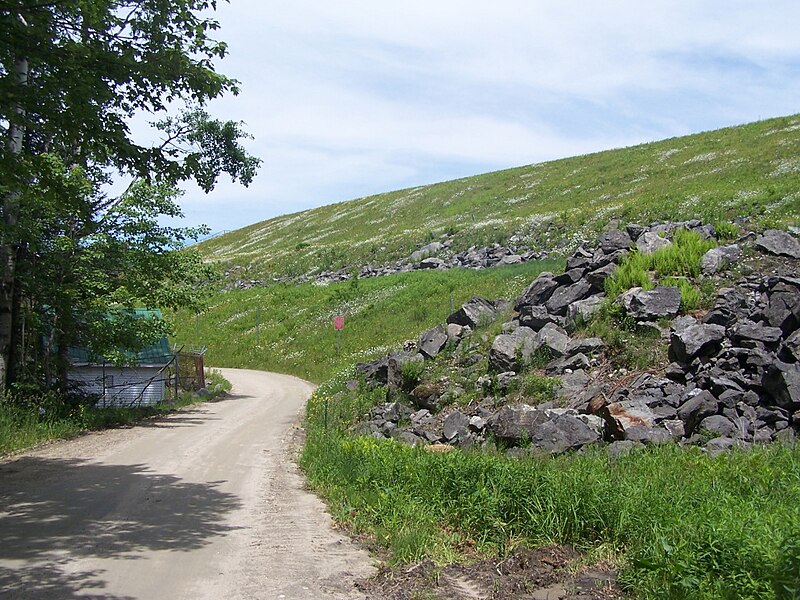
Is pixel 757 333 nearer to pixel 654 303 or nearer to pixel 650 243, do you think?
pixel 654 303

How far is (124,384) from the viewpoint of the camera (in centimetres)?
2384

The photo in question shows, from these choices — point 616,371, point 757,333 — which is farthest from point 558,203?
point 757,333

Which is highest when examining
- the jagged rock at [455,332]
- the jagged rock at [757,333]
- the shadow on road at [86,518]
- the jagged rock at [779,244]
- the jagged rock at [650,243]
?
the jagged rock at [650,243]

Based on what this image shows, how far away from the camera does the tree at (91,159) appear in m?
8.48

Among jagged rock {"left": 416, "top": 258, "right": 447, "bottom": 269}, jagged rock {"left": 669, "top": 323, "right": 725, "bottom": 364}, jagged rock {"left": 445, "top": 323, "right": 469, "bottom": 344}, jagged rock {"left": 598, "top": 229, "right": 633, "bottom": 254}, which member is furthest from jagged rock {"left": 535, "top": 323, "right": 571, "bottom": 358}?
jagged rock {"left": 416, "top": 258, "right": 447, "bottom": 269}

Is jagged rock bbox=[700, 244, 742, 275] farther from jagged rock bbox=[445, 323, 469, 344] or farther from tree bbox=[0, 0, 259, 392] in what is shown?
tree bbox=[0, 0, 259, 392]

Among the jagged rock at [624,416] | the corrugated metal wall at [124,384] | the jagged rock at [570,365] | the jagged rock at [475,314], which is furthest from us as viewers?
the corrugated metal wall at [124,384]

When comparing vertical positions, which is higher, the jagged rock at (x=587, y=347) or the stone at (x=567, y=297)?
the stone at (x=567, y=297)

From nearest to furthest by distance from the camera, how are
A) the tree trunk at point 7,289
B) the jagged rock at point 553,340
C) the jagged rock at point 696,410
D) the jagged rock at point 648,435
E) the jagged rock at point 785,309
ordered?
the jagged rock at point 648,435 < the jagged rock at point 696,410 < the jagged rock at point 785,309 < the jagged rock at point 553,340 < the tree trunk at point 7,289

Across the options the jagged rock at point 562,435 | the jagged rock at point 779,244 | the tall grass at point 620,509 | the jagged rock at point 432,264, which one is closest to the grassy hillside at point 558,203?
the jagged rock at point 432,264

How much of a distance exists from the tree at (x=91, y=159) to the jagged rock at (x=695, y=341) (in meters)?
8.20

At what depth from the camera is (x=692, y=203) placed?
33.9 m

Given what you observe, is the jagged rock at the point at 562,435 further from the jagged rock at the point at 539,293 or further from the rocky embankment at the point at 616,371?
the jagged rock at the point at 539,293

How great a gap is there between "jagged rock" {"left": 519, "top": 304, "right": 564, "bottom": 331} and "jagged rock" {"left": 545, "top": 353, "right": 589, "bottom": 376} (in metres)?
1.83
